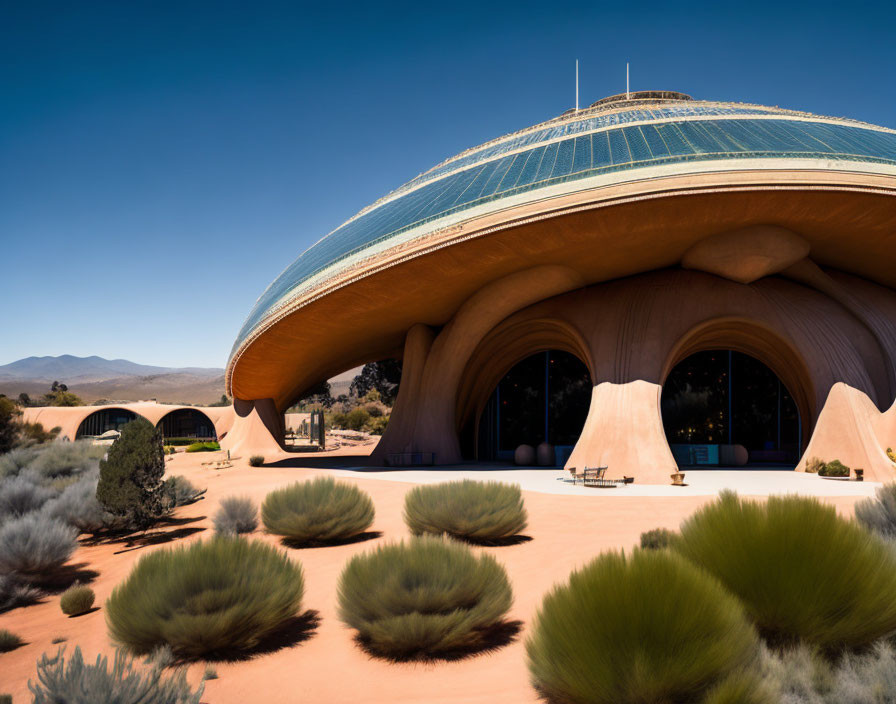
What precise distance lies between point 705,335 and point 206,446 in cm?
3768

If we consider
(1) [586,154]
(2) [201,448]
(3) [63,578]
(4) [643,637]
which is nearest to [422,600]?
(4) [643,637]

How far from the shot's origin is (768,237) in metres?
19.1

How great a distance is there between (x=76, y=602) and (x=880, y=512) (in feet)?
37.6

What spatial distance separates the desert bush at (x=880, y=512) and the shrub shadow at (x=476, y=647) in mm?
5228

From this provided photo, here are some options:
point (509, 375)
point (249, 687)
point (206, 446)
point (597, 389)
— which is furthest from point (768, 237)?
point (206, 446)

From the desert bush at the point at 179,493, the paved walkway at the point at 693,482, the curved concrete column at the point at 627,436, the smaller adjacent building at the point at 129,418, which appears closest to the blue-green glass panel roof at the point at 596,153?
the curved concrete column at the point at 627,436

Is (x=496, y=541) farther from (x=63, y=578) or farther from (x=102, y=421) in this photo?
(x=102, y=421)

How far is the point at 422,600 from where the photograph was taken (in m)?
6.12

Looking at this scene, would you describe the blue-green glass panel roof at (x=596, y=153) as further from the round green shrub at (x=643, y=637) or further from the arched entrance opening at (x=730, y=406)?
the round green shrub at (x=643, y=637)

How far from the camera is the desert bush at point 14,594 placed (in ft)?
28.6

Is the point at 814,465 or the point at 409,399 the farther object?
the point at 409,399

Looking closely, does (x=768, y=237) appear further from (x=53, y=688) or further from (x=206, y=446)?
(x=206, y=446)

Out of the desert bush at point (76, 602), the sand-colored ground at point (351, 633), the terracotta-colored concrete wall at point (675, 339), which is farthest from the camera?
the terracotta-colored concrete wall at point (675, 339)

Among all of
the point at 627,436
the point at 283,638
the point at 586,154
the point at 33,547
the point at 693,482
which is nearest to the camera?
the point at 283,638
